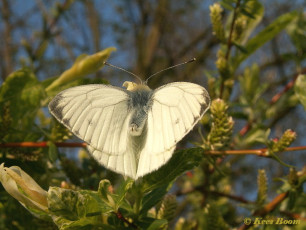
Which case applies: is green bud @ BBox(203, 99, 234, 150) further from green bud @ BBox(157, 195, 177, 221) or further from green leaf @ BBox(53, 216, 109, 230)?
green leaf @ BBox(53, 216, 109, 230)

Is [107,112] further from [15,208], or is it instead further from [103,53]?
[15,208]

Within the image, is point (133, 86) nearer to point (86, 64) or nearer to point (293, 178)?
point (86, 64)

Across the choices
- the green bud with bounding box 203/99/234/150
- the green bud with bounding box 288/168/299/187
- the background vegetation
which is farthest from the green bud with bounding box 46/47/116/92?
the green bud with bounding box 288/168/299/187

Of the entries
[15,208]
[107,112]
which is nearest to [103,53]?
[107,112]

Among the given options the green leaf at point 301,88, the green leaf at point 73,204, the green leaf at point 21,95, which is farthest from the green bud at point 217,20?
the green leaf at point 73,204

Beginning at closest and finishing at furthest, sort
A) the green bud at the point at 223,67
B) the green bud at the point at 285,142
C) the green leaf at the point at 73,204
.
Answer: the green leaf at the point at 73,204, the green bud at the point at 285,142, the green bud at the point at 223,67

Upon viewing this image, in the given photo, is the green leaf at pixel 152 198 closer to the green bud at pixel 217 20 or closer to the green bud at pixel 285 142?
the green bud at pixel 285 142
